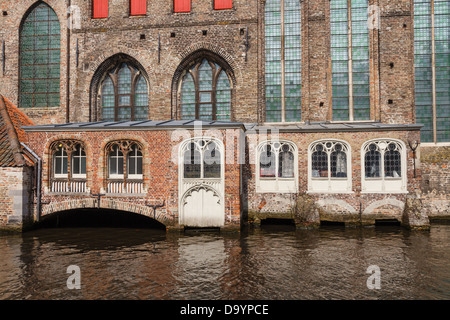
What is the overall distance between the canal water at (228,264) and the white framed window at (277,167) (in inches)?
98.0

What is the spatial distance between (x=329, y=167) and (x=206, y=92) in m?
9.12

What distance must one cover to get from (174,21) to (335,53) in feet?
33.4

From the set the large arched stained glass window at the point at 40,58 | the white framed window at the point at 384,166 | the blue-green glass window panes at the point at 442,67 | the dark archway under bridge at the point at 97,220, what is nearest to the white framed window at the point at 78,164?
the dark archway under bridge at the point at 97,220

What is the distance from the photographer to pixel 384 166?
43.6 ft

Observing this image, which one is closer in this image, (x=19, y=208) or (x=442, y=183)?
(x=19, y=208)

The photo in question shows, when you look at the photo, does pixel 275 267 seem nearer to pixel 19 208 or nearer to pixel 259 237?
pixel 259 237

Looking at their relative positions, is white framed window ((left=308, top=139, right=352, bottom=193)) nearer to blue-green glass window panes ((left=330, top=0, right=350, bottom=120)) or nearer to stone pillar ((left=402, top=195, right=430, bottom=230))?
stone pillar ((left=402, top=195, right=430, bottom=230))

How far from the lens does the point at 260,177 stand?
46.3 ft

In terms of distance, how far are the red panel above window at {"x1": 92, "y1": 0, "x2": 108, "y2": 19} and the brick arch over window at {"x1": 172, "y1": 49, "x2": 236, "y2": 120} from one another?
252 inches

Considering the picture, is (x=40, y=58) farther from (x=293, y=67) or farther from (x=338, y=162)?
(x=338, y=162)

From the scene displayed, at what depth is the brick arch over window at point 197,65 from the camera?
59.4 feet

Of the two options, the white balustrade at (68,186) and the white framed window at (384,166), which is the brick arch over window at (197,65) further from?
the white framed window at (384,166)

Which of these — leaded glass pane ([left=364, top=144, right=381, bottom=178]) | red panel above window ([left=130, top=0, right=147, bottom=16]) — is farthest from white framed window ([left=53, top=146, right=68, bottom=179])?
leaded glass pane ([left=364, top=144, right=381, bottom=178])

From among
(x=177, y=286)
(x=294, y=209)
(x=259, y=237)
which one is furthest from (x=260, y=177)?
(x=177, y=286)
